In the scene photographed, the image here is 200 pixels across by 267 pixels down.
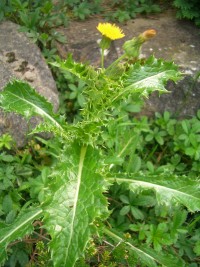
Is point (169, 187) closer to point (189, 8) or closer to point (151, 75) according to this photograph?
point (151, 75)

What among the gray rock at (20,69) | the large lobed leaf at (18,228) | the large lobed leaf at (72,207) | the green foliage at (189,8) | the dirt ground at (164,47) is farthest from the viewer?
the green foliage at (189,8)

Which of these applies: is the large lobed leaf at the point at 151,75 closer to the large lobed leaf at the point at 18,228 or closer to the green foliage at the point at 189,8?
the large lobed leaf at the point at 18,228

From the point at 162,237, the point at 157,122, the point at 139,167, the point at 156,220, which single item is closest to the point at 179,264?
the point at 162,237

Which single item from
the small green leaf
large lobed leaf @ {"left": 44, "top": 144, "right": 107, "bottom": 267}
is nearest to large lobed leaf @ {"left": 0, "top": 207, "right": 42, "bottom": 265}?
large lobed leaf @ {"left": 44, "top": 144, "right": 107, "bottom": 267}

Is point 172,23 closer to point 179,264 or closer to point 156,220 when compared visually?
point 156,220

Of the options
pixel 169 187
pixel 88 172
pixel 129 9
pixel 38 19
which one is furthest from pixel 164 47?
pixel 88 172

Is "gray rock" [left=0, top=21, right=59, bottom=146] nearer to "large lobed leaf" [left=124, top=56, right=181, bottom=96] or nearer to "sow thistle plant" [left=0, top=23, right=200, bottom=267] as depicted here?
"sow thistle plant" [left=0, top=23, right=200, bottom=267]

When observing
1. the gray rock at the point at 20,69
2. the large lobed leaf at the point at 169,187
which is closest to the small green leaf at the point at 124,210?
the large lobed leaf at the point at 169,187
